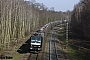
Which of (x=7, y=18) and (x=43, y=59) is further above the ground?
(x=7, y=18)

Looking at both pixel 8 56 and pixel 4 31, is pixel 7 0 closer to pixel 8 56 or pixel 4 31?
pixel 4 31

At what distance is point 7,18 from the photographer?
1398 inches

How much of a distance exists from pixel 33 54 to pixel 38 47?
3.93 ft

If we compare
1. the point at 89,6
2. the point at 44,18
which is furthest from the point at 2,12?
the point at 44,18

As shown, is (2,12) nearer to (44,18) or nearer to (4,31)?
(4,31)

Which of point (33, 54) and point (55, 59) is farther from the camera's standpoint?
point (33, 54)

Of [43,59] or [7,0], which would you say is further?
[7,0]

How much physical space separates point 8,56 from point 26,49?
341 inches

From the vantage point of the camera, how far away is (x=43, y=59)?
29.4 metres

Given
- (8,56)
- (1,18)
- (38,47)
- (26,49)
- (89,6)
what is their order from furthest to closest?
(89,6)
(26,49)
(38,47)
(1,18)
(8,56)

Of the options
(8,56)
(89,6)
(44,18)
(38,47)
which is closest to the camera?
(8,56)

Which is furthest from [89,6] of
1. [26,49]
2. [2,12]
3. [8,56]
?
[8,56]

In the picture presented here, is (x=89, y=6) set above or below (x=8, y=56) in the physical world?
above

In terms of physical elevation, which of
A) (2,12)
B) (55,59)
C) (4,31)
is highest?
(2,12)
